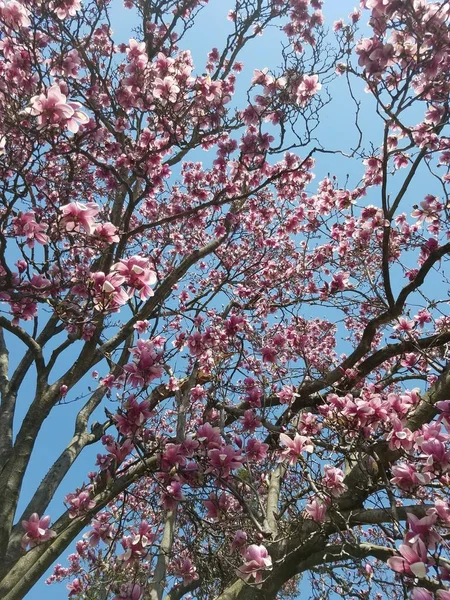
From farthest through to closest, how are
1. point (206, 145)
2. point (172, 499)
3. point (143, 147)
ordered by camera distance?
point (206, 145) → point (143, 147) → point (172, 499)

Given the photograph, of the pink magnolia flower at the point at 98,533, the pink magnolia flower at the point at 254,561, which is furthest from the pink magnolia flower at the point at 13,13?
the pink magnolia flower at the point at 254,561

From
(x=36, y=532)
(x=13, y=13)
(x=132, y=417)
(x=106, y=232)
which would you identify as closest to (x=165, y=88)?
(x=13, y=13)

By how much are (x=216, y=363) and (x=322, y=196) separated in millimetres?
2864

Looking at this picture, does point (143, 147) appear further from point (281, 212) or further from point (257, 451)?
point (257, 451)

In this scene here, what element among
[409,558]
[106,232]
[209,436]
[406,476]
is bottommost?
[409,558]

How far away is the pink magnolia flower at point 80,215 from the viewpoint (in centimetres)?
225

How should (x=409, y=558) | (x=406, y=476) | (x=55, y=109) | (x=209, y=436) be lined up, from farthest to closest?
1. (x=209, y=436)
2. (x=55, y=109)
3. (x=406, y=476)
4. (x=409, y=558)

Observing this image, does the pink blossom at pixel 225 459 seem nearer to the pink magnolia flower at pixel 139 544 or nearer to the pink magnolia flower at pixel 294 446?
the pink magnolia flower at pixel 294 446

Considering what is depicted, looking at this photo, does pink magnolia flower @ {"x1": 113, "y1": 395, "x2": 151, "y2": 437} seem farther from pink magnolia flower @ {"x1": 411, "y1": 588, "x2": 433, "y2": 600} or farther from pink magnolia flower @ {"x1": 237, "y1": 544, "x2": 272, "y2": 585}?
pink magnolia flower @ {"x1": 411, "y1": 588, "x2": 433, "y2": 600}

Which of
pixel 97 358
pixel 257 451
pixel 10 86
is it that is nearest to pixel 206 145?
pixel 10 86

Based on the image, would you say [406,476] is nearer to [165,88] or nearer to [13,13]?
[165,88]

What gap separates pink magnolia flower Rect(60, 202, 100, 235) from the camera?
2.25m

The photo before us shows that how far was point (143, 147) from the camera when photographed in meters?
4.64

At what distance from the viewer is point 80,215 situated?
228cm
